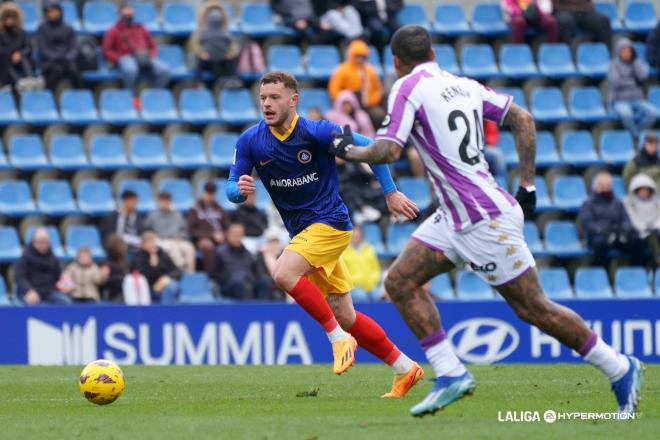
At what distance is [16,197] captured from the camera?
18516mm

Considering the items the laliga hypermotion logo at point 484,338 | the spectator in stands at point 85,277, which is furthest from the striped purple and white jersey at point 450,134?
the spectator in stands at point 85,277

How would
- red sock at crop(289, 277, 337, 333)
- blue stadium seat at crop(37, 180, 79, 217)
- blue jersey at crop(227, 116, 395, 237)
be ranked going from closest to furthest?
red sock at crop(289, 277, 337, 333)
blue jersey at crop(227, 116, 395, 237)
blue stadium seat at crop(37, 180, 79, 217)

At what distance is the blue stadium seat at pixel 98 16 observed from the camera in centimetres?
2017

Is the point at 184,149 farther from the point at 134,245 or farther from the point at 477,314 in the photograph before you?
the point at 477,314

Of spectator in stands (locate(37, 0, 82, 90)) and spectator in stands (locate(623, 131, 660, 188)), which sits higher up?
spectator in stands (locate(37, 0, 82, 90))

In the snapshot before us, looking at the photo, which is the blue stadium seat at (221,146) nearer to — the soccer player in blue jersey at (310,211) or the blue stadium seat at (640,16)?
the blue stadium seat at (640,16)

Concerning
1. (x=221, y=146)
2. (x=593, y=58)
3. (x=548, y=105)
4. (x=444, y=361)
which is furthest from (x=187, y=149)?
(x=444, y=361)

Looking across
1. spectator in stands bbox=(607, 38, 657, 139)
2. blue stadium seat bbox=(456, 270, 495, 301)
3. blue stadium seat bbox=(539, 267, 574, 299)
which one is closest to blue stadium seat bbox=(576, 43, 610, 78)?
spectator in stands bbox=(607, 38, 657, 139)

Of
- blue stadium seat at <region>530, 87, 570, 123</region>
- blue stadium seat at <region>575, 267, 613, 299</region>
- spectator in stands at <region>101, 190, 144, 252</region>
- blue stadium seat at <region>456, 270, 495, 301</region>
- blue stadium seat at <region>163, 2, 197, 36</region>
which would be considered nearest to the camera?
spectator in stands at <region>101, 190, 144, 252</region>

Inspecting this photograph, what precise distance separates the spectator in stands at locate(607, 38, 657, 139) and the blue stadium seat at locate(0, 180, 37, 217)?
8597mm

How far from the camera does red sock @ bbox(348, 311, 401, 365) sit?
32.3 feet

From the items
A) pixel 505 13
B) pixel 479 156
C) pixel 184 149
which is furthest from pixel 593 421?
pixel 505 13

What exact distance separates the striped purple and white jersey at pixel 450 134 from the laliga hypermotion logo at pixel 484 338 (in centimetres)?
769

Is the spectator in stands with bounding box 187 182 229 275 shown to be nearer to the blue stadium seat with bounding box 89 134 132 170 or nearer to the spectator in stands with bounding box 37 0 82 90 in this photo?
the blue stadium seat with bounding box 89 134 132 170
